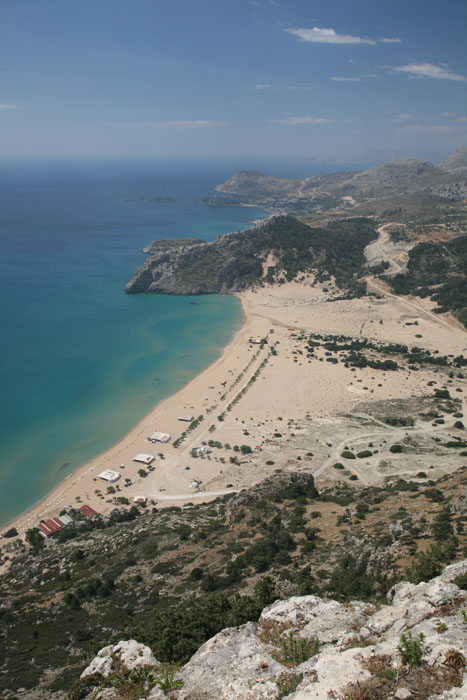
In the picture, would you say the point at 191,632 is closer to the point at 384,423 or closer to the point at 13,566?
the point at 13,566

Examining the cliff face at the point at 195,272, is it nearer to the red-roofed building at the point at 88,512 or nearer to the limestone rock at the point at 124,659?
the red-roofed building at the point at 88,512

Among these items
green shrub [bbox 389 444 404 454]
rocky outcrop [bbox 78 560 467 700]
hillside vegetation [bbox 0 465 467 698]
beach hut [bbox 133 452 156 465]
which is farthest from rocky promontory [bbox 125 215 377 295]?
rocky outcrop [bbox 78 560 467 700]

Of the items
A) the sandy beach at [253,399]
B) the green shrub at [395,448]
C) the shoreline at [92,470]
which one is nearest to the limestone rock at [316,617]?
the sandy beach at [253,399]

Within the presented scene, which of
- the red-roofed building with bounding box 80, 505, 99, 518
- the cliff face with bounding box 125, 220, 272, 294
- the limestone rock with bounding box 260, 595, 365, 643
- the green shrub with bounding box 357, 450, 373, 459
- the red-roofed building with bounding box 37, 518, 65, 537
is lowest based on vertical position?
the red-roofed building with bounding box 37, 518, 65, 537

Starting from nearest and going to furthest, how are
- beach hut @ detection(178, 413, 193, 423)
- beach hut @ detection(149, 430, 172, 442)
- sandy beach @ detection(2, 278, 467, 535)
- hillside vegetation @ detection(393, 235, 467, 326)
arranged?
sandy beach @ detection(2, 278, 467, 535) < beach hut @ detection(149, 430, 172, 442) < beach hut @ detection(178, 413, 193, 423) < hillside vegetation @ detection(393, 235, 467, 326)

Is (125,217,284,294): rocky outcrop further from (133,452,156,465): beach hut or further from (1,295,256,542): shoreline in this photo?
(133,452,156,465): beach hut
